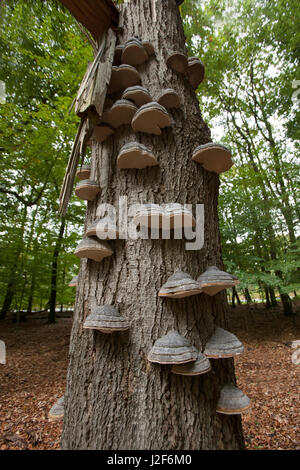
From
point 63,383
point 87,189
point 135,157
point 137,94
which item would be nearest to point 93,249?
point 87,189

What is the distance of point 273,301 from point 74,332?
41.9 ft

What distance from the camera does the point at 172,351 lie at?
117 cm

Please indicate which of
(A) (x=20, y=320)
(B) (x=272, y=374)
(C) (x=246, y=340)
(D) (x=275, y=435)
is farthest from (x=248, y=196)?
(A) (x=20, y=320)

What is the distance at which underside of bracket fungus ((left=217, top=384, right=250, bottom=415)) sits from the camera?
117 cm

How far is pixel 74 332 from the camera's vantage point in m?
1.51

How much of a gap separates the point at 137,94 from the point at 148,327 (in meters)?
1.73

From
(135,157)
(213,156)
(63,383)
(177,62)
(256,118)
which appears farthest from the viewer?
(256,118)

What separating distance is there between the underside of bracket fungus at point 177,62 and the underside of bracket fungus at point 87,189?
137 centimetres

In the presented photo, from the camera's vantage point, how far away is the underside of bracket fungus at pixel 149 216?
1314mm

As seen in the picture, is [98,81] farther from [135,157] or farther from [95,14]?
[95,14]

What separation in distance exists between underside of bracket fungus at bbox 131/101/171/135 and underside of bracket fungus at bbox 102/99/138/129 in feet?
0.39

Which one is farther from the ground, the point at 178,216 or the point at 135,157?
the point at 135,157

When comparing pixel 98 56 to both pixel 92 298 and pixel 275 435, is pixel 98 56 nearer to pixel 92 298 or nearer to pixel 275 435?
pixel 92 298
